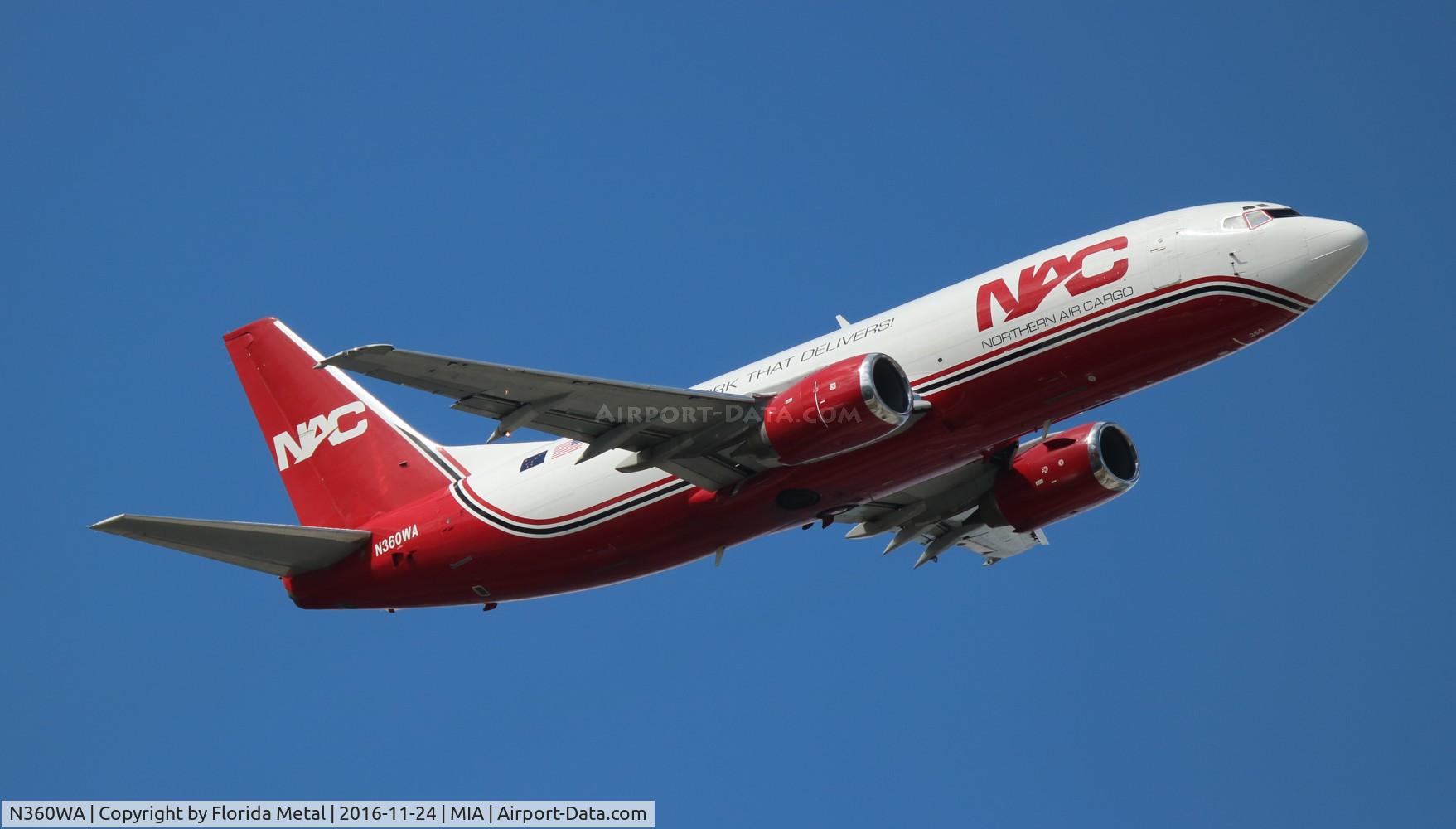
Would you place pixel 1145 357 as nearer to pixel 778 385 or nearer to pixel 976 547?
pixel 778 385

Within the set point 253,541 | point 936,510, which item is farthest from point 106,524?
point 936,510

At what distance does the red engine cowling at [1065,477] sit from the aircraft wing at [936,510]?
47 centimetres

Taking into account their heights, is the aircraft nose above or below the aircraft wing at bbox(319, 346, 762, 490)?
above

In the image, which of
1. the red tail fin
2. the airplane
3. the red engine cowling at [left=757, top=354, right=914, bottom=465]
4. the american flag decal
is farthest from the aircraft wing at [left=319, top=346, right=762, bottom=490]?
the red tail fin

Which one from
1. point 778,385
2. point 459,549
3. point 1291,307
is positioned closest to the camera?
point 1291,307

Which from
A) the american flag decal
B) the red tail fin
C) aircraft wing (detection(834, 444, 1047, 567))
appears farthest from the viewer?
the red tail fin

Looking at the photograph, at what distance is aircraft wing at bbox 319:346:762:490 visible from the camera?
1198 inches

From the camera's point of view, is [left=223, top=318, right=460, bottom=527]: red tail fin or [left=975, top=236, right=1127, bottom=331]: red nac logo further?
[left=223, top=318, right=460, bottom=527]: red tail fin

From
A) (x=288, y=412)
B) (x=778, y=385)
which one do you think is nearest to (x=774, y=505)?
(x=778, y=385)

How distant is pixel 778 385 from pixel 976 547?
10.9 metres

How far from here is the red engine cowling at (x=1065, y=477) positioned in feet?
125

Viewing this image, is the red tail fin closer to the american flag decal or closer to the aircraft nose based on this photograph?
the american flag decal

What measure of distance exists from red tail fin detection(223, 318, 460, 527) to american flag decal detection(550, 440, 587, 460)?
3457 millimetres

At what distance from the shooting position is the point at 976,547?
4281 cm
